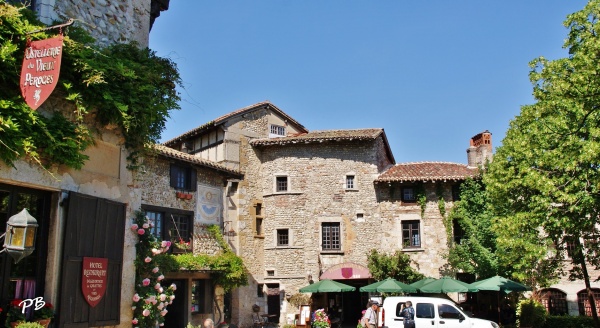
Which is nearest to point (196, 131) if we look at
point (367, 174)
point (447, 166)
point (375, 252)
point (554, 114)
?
point (367, 174)

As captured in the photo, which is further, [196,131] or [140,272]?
[196,131]

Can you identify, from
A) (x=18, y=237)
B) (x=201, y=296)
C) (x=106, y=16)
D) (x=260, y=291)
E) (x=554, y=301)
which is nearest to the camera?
(x=18, y=237)

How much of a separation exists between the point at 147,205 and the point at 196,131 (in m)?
7.82

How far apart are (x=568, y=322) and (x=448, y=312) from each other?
7200mm

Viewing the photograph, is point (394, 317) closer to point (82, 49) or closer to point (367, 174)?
point (367, 174)

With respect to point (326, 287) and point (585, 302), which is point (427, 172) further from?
point (585, 302)

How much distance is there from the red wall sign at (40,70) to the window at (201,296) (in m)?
16.6

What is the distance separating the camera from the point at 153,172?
2112cm

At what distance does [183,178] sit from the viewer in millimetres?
22781

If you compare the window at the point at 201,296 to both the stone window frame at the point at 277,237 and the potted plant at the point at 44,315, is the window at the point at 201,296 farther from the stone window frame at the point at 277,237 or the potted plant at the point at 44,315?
the potted plant at the point at 44,315

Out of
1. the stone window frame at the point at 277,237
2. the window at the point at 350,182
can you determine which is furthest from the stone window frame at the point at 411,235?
the stone window frame at the point at 277,237

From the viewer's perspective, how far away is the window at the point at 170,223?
2105 centimetres

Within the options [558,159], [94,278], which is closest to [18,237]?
[94,278]

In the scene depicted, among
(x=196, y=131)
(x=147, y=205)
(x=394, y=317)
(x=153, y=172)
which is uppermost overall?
(x=196, y=131)
